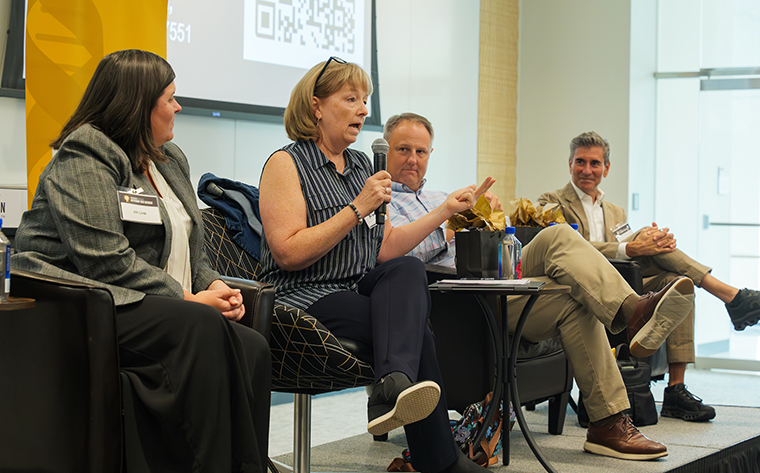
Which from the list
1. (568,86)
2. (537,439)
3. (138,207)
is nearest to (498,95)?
(568,86)

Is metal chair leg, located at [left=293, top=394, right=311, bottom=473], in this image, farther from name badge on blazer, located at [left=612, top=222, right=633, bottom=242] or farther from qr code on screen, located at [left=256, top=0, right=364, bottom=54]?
qr code on screen, located at [left=256, top=0, right=364, bottom=54]

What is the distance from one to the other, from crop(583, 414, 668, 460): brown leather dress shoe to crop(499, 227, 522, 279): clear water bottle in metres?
0.68

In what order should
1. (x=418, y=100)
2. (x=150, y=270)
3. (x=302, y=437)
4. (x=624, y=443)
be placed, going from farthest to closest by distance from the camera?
(x=418, y=100)
(x=624, y=443)
(x=302, y=437)
(x=150, y=270)

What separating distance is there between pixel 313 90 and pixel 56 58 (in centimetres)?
97

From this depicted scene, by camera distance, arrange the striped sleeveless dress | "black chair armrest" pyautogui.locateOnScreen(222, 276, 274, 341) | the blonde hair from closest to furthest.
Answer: "black chair armrest" pyautogui.locateOnScreen(222, 276, 274, 341) < the striped sleeveless dress < the blonde hair

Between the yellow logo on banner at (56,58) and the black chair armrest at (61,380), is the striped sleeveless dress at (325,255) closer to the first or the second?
the black chair armrest at (61,380)

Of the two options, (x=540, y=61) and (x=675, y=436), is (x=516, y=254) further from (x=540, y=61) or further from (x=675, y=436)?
(x=540, y=61)

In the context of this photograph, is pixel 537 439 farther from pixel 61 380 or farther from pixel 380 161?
pixel 61 380

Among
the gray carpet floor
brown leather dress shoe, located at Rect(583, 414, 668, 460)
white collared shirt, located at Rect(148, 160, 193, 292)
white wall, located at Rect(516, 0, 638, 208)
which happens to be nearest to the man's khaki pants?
brown leather dress shoe, located at Rect(583, 414, 668, 460)

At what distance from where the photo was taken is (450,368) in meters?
2.44

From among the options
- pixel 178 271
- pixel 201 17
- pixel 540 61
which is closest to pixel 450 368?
pixel 178 271

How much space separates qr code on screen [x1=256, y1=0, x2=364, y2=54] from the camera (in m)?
3.88

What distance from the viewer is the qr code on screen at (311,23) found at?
388cm

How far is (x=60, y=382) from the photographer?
55.4 inches
